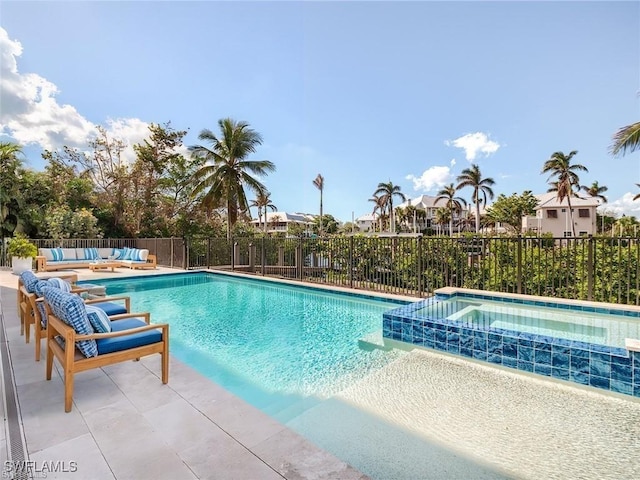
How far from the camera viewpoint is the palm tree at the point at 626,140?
8.08m

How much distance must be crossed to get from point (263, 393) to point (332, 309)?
12.7 feet

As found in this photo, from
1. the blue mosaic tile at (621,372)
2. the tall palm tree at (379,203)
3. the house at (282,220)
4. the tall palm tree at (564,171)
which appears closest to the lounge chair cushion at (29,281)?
the blue mosaic tile at (621,372)

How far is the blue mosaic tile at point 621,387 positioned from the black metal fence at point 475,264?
3.34 meters

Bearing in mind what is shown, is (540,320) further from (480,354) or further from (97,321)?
(97,321)

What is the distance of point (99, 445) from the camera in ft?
6.95

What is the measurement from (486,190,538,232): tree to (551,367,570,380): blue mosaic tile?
1494 inches

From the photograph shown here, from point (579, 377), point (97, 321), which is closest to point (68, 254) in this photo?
point (97, 321)

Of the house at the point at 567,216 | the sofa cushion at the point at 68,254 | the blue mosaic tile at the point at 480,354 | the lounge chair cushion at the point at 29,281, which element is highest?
the house at the point at 567,216

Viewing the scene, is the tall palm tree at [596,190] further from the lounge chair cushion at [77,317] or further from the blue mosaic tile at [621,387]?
the lounge chair cushion at [77,317]

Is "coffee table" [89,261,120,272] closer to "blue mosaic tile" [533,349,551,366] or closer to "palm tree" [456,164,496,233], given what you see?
"blue mosaic tile" [533,349,551,366]

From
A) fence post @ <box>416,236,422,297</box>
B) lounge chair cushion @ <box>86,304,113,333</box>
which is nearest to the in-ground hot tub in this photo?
fence post @ <box>416,236,422,297</box>

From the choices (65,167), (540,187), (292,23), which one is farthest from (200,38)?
(540,187)

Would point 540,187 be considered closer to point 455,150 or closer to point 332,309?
point 455,150

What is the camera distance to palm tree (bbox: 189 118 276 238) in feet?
56.1
